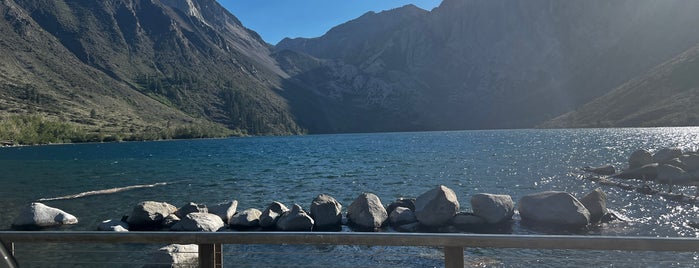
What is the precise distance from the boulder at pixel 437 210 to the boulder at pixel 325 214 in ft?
17.4

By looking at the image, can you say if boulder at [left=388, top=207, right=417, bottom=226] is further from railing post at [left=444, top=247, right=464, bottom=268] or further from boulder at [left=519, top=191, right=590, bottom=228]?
railing post at [left=444, top=247, right=464, bottom=268]

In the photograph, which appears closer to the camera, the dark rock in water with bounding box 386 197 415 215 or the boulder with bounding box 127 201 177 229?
the boulder with bounding box 127 201 177 229

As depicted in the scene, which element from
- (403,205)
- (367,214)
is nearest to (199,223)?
(367,214)

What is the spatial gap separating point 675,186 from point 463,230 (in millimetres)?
29474

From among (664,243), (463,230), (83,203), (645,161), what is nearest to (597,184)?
(645,161)

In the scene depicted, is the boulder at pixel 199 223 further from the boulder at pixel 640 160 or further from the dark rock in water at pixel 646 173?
the boulder at pixel 640 160

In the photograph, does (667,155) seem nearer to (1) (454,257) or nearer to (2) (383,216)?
(2) (383,216)

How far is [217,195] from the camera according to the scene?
42.9 metres

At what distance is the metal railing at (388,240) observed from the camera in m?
4.82

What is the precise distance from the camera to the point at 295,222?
26.1 meters

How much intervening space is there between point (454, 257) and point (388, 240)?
864 millimetres

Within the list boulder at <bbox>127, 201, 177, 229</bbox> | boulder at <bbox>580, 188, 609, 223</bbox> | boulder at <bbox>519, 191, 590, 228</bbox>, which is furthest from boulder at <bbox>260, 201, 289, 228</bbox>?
boulder at <bbox>580, 188, 609, 223</bbox>

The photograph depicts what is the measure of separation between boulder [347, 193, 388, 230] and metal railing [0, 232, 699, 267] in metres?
21.6

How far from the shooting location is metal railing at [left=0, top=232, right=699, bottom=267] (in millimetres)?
4820
